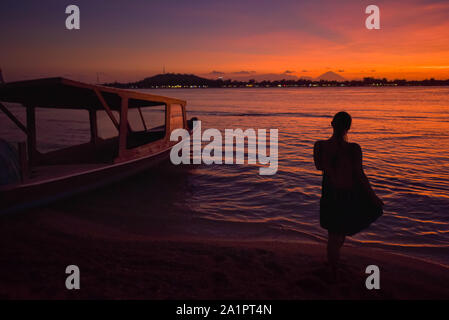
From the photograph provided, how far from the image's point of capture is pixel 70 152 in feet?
29.6

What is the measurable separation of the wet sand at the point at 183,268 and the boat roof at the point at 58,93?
109 inches

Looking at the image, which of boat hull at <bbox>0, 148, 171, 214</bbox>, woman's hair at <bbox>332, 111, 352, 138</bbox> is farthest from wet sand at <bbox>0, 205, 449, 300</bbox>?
woman's hair at <bbox>332, 111, 352, 138</bbox>

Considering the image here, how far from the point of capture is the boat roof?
18.3 ft

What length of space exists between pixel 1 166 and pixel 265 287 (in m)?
5.46

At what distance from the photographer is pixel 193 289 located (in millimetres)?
3461

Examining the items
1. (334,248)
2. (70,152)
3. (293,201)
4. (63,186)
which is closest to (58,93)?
(63,186)

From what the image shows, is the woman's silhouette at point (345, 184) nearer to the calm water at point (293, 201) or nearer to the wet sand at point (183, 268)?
the wet sand at point (183, 268)

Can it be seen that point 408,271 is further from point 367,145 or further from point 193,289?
point 367,145

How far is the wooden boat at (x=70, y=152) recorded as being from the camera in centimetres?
550

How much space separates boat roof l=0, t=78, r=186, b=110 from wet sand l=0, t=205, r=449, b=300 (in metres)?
2.78

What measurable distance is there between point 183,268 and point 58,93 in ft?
18.5

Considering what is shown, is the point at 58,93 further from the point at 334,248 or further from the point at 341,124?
the point at 334,248

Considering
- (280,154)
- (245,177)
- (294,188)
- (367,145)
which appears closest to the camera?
(294,188)
